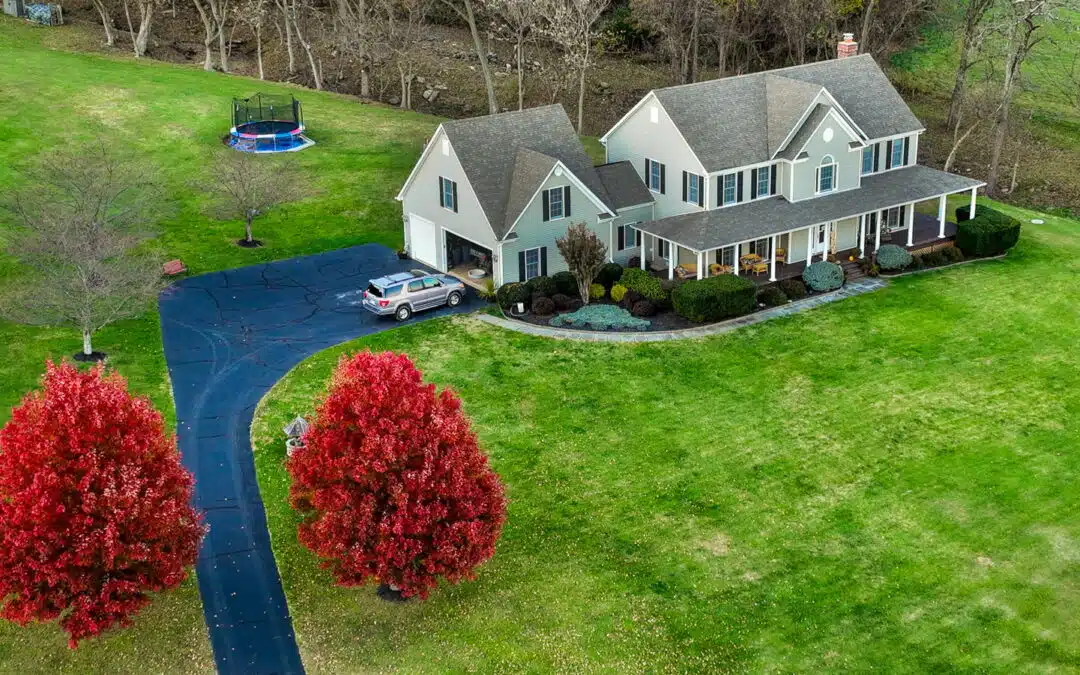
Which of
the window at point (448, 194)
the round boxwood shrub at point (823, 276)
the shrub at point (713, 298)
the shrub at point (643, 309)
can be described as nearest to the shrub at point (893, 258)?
the round boxwood shrub at point (823, 276)

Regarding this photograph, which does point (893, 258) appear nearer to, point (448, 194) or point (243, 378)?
point (448, 194)

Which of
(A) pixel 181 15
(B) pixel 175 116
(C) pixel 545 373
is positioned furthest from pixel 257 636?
(A) pixel 181 15

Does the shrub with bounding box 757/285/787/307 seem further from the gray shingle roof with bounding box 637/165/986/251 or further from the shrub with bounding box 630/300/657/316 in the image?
the shrub with bounding box 630/300/657/316

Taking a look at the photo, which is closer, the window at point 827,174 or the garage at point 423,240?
the window at point 827,174

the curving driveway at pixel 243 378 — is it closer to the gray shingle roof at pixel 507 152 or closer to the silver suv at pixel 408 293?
the silver suv at pixel 408 293

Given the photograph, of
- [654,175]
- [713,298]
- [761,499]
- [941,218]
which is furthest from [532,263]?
[941,218]

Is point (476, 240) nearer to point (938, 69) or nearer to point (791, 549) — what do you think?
point (791, 549)
